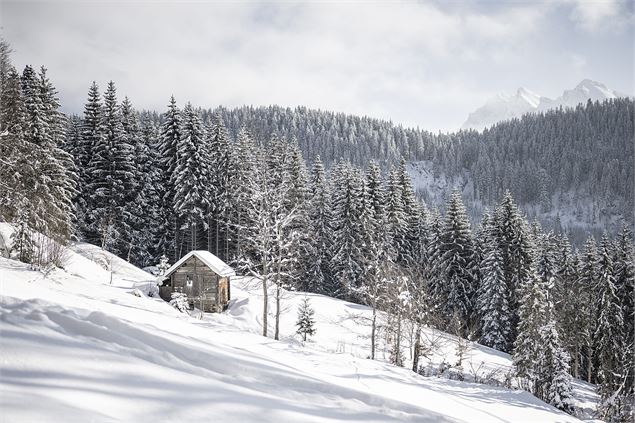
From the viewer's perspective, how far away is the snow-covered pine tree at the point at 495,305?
115 ft

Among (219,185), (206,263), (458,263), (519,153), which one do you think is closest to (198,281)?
(206,263)

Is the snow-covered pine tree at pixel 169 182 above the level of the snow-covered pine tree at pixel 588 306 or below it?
above

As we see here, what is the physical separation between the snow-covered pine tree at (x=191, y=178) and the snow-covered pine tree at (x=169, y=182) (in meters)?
0.89

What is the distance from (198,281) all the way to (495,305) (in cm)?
2752

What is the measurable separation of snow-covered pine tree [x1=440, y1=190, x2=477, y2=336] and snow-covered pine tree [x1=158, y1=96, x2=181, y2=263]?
29.4 metres

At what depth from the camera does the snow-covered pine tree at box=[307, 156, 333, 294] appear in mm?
42156

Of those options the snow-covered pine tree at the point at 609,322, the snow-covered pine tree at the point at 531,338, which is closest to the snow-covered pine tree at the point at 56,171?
the snow-covered pine tree at the point at 531,338

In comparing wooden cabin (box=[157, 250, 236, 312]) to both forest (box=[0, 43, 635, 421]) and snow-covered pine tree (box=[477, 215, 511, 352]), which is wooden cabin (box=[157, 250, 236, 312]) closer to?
forest (box=[0, 43, 635, 421])

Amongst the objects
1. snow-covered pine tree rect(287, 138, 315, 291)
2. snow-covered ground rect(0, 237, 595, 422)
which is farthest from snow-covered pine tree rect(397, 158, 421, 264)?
snow-covered ground rect(0, 237, 595, 422)

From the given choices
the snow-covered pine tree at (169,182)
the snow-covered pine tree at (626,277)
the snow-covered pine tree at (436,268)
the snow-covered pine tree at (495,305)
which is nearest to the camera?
the snow-covered pine tree at (626,277)

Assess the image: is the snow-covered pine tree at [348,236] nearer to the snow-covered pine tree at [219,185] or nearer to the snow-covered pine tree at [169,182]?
the snow-covered pine tree at [219,185]

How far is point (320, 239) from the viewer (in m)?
43.3

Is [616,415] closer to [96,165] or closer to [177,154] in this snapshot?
[177,154]

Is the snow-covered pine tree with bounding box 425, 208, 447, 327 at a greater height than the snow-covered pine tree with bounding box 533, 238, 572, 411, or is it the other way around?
the snow-covered pine tree with bounding box 425, 208, 447, 327
